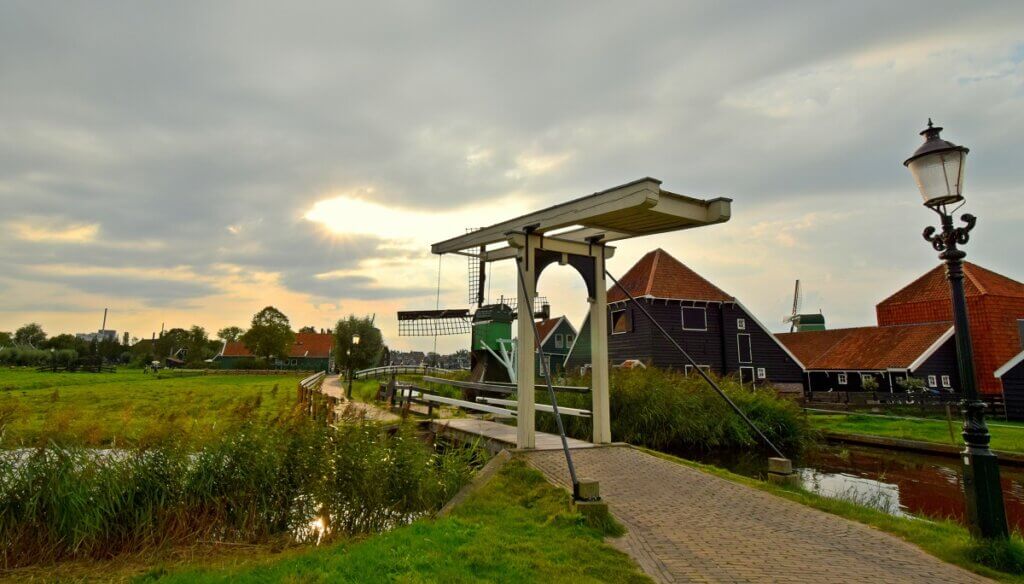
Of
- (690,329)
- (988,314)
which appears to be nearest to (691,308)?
(690,329)

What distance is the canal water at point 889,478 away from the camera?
29.8 feet

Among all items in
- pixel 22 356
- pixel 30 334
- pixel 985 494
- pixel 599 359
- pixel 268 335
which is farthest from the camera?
pixel 30 334

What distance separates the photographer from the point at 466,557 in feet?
14.4

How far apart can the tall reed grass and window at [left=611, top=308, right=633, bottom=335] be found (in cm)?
2154

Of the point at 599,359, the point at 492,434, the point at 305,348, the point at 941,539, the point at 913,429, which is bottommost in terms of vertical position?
the point at 913,429

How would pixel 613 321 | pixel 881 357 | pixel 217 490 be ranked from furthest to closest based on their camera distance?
pixel 613 321 → pixel 881 357 → pixel 217 490

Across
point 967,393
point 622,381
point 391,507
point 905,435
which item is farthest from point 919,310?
point 391,507

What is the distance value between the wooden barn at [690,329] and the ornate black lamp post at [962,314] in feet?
66.5

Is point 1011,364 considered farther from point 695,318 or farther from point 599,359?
point 599,359

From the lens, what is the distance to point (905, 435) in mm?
16453

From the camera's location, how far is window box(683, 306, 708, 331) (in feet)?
87.6

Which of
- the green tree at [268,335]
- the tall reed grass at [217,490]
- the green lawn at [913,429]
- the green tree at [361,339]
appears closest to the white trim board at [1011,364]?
the green lawn at [913,429]

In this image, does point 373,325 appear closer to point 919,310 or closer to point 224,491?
point 919,310

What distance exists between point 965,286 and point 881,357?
6421mm
